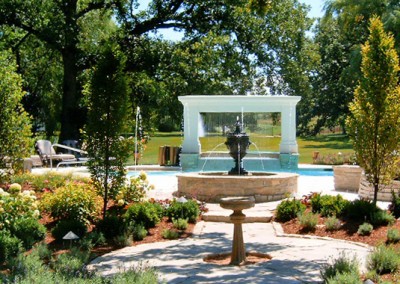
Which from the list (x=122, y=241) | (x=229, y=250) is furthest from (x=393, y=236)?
(x=122, y=241)

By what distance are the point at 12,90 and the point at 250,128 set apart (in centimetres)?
1289

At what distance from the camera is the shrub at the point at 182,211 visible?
395 inches

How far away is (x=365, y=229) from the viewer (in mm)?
8688

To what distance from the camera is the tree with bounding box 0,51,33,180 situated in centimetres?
938

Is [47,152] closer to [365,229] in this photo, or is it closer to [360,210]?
[360,210]

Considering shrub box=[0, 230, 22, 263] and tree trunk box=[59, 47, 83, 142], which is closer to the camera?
shrub box=[0, 230, 22, 263]

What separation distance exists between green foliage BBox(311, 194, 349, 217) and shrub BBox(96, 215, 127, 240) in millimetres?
3448

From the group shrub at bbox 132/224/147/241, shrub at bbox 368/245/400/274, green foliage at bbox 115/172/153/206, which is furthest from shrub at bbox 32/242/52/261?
shrub at bbox 368/245/400/274

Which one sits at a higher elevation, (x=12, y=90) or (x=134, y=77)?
(x=134, y=77)

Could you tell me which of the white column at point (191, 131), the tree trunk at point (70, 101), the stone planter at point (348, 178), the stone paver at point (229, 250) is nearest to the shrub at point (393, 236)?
the stone paver at point (229, 250)

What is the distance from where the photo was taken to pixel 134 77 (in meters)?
24.9

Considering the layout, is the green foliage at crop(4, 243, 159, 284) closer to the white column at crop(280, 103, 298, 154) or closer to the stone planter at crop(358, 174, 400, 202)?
the stone planter at crop(358, 174, 400, 202)

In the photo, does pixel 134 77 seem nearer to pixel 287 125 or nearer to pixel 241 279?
pixel 287 125

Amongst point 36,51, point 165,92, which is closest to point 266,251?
point 165,92
